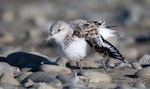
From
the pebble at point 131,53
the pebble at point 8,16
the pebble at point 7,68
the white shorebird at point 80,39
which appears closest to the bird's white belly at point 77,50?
the white shorebird at point 80,39

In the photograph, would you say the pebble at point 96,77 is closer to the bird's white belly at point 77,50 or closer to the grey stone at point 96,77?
the grey stone at point 96,77

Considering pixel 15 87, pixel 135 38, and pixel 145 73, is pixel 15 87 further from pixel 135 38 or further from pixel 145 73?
pixel 135 38

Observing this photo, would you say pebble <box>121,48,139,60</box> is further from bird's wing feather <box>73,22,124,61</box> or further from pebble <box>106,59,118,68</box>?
bird's wing feather <box>73,22,124,61</box>

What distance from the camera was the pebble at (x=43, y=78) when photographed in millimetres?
9539

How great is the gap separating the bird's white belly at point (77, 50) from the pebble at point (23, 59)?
1.20 meters

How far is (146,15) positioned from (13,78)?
19.0m

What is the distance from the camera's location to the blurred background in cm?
2022

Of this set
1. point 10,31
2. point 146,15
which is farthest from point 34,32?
point 146,15

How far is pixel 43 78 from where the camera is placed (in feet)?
32.1

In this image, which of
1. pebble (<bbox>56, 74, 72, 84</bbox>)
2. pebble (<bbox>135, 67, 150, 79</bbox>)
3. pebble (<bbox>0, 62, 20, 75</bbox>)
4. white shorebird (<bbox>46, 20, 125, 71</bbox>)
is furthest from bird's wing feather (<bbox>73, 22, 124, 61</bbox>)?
pebble (<bbox>0, 62, 20, 75</bbox>)

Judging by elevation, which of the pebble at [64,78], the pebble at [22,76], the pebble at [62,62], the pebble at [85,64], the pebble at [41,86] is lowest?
the pebble at [41,86]

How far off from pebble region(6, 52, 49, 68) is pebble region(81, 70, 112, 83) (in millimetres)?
1790

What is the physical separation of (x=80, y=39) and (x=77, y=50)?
20 cm

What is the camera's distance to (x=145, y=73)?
34.2 feet
